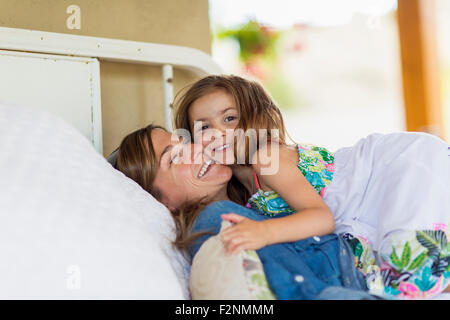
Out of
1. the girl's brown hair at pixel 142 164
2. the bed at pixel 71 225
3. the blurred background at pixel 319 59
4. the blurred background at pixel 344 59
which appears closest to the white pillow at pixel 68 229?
the bed at pixel 71 225

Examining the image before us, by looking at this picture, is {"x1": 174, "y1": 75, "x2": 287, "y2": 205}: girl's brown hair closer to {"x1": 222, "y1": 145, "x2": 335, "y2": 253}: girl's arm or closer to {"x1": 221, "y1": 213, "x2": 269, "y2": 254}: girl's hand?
{"x1": 222, "y1": 145, "x2": 335, "y2": 253}: girl's arm

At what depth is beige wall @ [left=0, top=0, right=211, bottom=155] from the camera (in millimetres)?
1470

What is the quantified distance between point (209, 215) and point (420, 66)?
2.50 m

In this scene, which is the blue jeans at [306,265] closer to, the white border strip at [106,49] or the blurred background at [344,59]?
the white border strip at [106,49]

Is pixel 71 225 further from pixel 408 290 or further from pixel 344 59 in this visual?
pixel 344 59

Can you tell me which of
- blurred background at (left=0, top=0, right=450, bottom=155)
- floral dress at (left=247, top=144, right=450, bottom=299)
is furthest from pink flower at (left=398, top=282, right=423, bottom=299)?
blurred background at (left=0, top=0, right=450, bottom=155)

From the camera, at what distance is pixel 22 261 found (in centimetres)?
72

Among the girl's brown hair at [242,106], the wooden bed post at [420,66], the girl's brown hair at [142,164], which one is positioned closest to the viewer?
the girl's brown hair at [142,164]

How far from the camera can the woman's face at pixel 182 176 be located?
124 centimetres

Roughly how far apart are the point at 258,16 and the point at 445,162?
10.0ft

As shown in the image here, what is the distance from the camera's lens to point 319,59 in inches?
153

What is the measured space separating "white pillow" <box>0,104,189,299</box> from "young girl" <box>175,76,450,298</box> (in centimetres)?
14

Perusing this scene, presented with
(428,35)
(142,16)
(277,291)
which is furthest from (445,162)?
(428,35)
